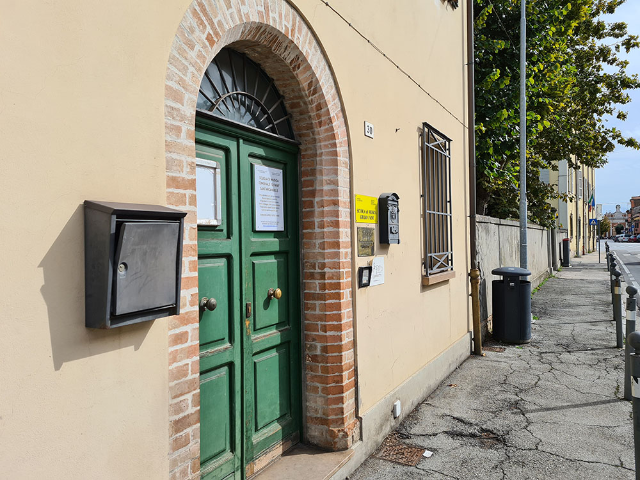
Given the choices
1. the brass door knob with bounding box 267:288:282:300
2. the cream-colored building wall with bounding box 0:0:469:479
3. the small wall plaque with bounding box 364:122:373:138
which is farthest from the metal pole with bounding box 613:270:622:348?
the cream-colored building wall with bounding box 0:0:469:479

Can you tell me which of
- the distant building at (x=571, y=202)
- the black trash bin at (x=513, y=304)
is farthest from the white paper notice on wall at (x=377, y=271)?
the distant building at (x=571, y=202)

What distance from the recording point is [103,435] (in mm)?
1969

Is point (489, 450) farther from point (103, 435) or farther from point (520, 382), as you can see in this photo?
point (103, 435)

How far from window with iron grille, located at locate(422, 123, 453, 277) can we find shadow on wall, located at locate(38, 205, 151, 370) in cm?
439

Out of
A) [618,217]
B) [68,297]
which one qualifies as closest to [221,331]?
[68,297]

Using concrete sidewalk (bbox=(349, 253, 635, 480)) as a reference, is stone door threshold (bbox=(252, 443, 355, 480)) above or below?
above

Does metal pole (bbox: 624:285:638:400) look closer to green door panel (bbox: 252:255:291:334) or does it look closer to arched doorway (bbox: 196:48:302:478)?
arched doorway (bbox: 196:48:302:478)

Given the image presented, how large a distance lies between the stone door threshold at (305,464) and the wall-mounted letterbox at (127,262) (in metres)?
1.80

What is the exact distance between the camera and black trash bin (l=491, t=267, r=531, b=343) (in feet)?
26.2

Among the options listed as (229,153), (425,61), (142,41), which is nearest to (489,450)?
(229,153)

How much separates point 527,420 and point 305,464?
2471 millimetres

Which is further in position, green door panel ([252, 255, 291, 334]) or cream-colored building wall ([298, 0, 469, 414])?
cream-colored building wall ([298, 0, 469, 414])

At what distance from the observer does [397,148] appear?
5.14 metres

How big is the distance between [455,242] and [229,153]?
15.6 feet
